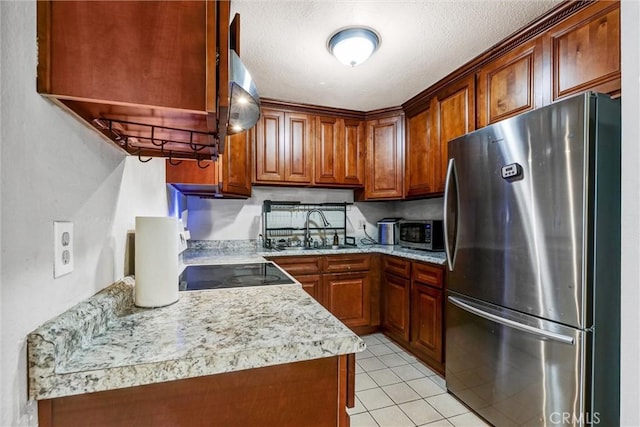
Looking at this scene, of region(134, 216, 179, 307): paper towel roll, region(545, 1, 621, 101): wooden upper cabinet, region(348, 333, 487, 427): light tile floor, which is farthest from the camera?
region(348, 333, 487, 427): light tile floor

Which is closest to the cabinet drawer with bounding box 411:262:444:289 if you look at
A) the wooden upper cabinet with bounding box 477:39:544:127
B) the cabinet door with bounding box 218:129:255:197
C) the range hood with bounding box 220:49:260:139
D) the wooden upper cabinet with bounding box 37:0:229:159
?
the wooden upper cabinet with bounding box 477:39:544:127

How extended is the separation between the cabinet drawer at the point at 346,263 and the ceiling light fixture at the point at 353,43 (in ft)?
5.55

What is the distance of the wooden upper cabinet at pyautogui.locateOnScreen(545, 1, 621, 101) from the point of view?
1.40 meters

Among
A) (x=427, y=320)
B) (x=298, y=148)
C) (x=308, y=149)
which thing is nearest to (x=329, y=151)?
(x=308, y=149)

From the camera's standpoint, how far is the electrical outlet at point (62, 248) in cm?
60

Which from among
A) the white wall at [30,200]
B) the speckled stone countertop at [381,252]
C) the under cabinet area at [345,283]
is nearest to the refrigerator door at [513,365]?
the speckled stone countertop at [381,252]

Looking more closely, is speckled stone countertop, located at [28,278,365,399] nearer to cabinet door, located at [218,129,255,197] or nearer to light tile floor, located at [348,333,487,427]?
light tile floor, located at [348,333,487,427]

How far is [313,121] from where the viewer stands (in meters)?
3.07

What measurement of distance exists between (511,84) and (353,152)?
1.57 metres

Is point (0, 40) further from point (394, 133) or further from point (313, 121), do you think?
point (394, 133)

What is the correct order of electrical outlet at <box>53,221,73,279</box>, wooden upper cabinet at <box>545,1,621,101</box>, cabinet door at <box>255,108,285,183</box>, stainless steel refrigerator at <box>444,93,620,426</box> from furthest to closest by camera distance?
cabinet door at <box>255,108,285,183</box> → wooden upper cabinet at <box>545,1,621,101</box> → stainless steel refrigerator at <box>444,93,620,426</box> → electrical outlet at <box>53,221,73,279</box>

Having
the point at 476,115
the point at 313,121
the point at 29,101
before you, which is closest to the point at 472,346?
the point at 476,115

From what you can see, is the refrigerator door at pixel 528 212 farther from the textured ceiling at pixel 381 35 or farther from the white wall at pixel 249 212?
the white wall at pixel 249 212
